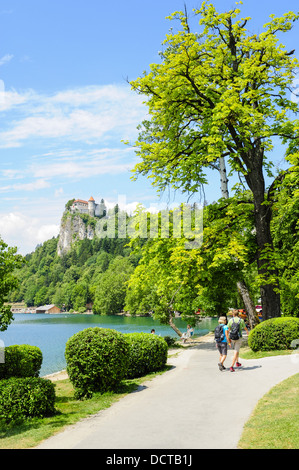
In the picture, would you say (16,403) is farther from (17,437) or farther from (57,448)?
(57,448)

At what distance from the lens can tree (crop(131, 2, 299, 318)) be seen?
54.7 feet

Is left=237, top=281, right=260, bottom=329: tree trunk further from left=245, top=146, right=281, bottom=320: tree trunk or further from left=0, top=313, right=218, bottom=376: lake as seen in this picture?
left=0, top=313, right=218, bottom=376: lake

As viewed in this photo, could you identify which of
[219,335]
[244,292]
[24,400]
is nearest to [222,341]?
[219,335]

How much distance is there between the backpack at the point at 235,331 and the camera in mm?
13156

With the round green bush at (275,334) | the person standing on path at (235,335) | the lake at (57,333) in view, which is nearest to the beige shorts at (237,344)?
the person standing on path at (235,335)

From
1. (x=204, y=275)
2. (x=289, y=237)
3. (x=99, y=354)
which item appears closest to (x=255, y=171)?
(x=204, y=275)

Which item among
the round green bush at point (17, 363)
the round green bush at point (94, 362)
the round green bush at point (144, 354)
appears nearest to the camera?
the round green bush at point (94, 362)

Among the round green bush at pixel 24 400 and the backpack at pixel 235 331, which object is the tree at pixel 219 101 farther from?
the round green bush at pixel 24 400

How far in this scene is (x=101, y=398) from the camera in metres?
10.3

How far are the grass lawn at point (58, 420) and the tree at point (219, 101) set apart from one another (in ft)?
28.5

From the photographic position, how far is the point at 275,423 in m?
7.23

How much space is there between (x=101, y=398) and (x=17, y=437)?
3.10 meters
